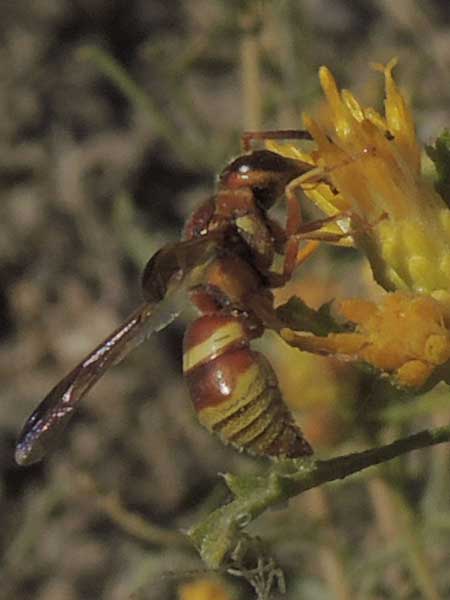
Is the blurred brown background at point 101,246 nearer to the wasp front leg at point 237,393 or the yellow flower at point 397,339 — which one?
the wasp front leg at point 237,393

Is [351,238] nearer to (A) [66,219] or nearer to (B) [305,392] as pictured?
(B) [305,392]

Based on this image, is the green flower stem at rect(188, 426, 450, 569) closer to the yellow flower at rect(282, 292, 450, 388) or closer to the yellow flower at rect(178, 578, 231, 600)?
the yellow flower at rect(282, 292, 450, 388)

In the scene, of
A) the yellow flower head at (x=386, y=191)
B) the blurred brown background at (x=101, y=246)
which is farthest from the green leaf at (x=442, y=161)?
the blurred brown background at (x=101, y=246)

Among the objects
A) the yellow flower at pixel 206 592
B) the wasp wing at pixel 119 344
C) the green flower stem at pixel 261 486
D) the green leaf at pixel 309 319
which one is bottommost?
the yellow flower at pixel 206 592

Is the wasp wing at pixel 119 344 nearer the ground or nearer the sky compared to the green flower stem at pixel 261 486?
nearer the sky

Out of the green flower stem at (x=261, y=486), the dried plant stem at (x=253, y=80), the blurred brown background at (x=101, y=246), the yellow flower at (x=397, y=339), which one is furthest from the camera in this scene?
the blurred brown background at (x=101, y=246)

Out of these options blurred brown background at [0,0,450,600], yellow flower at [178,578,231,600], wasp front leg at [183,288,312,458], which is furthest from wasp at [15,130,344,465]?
blurred brown background at [0,0,450,600]

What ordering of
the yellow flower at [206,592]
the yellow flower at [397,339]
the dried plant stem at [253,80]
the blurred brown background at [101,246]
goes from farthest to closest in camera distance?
1. the blurred brown background at [101,246]
2. the dried plant stem at [253,80]
3. the yellow flower at [206,592]
4. the yellow flower at [397,339]
